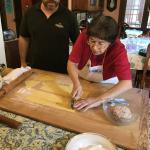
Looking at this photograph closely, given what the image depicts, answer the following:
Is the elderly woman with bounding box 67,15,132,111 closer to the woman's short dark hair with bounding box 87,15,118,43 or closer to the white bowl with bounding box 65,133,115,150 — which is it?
the woman's short dark hair with bounding box 87,15,118,43

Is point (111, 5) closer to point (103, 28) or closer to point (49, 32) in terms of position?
point (49, 32)

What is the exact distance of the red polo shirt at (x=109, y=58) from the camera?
42.4 inches

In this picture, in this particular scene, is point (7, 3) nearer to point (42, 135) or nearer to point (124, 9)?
point (124, 9)

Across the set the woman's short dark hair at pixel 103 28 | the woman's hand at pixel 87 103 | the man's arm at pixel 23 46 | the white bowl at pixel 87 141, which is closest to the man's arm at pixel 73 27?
the man's arm at pixel 23 46

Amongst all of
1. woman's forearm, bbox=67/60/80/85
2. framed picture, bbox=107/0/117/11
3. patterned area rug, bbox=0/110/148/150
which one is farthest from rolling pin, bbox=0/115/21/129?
framed picture, bbox=107/0/117/11

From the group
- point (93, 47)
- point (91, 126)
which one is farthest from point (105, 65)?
point (91, 126)

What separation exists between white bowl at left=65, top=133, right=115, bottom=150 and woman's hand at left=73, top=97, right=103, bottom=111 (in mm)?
207

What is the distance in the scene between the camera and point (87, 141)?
0.76 meters

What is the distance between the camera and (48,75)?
1.32 meters

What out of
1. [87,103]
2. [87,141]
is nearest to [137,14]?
[87,103]

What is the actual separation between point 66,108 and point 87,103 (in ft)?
0.35

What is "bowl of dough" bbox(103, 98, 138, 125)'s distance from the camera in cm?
88

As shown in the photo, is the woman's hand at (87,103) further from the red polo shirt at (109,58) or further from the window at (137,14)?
the window at (137,14)

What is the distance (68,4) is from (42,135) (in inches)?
113
